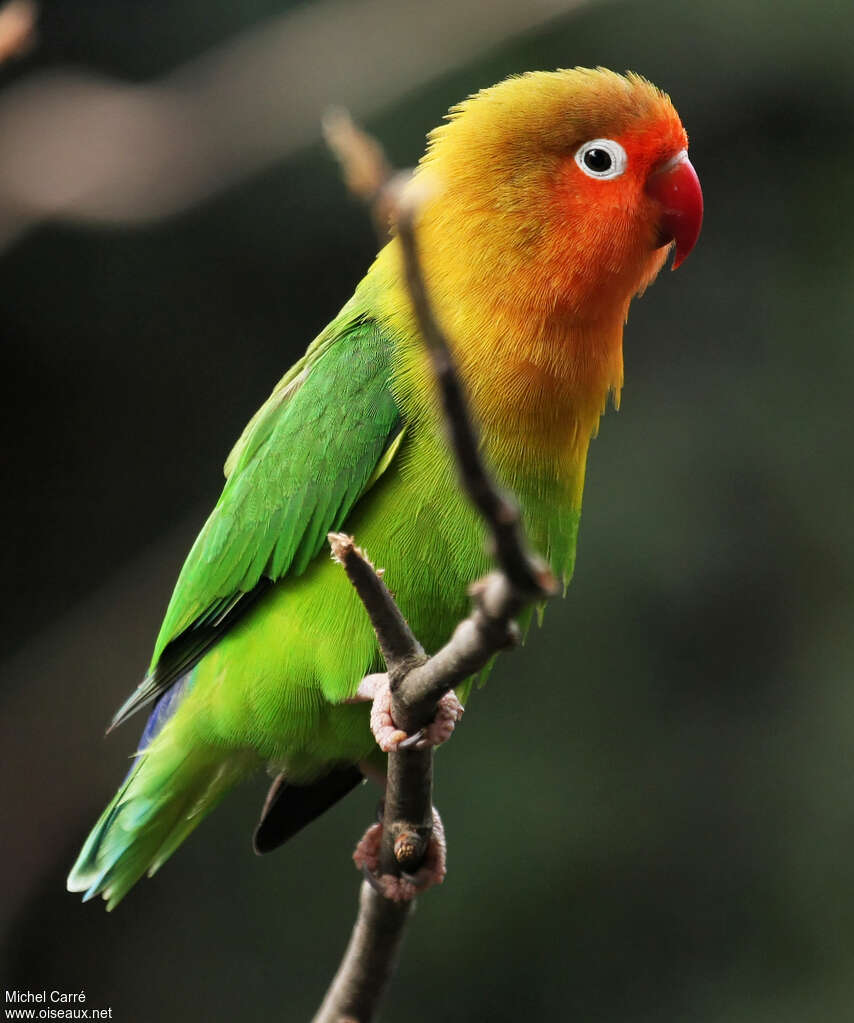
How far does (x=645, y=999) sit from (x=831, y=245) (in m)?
3.08

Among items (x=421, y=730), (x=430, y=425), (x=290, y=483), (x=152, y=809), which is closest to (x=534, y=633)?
(x=152, y=809)

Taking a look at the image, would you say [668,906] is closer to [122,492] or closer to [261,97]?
[122,492]

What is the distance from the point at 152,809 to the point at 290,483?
91cm

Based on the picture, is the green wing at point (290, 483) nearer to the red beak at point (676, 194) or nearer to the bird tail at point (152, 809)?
the bird tail at point (152, 809)

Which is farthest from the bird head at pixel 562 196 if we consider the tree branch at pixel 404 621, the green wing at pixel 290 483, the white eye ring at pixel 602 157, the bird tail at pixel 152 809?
the bird tail at pixel 152 809

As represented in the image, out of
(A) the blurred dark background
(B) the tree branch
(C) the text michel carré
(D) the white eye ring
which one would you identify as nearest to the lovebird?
(D) the white eye ring

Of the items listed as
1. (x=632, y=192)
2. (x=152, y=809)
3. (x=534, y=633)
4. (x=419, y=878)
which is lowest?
(x=534, y=633)

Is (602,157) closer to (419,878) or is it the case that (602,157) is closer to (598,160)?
(598,160)

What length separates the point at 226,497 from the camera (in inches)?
109

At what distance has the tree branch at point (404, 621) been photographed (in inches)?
36.1

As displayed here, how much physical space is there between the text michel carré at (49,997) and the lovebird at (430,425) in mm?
1415

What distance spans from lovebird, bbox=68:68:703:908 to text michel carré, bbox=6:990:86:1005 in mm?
1415

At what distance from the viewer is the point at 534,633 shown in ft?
14.1

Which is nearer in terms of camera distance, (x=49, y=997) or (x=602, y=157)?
(x=602, y=157)
